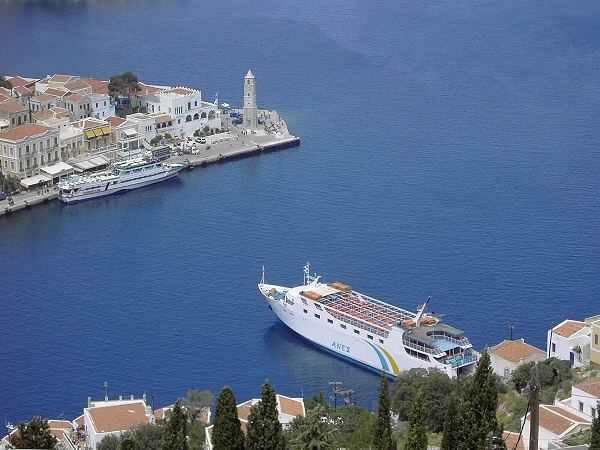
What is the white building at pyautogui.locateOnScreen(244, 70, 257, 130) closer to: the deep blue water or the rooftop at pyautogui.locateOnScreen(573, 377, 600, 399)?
the deep blue water

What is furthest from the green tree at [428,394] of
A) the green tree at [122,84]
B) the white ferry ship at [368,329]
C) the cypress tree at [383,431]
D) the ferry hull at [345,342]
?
the green tree at [122,84]

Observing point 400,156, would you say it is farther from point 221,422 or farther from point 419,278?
point 221,422

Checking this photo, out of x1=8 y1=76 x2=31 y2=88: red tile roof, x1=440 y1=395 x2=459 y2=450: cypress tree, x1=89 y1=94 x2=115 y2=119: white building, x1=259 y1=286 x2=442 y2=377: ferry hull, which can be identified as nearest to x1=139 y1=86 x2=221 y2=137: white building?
x1=89 y1=94 x2=115 y2=119: white building

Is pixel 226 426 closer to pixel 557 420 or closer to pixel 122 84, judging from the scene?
pixel 557 420

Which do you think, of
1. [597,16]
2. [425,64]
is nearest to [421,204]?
[425,64]

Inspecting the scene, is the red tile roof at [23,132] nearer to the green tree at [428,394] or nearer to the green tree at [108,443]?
the green tree at [428,394]

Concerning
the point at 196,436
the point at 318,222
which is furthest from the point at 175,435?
the point at 318,222
